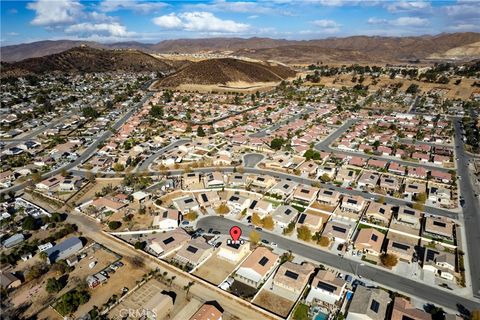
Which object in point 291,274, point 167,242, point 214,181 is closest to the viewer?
point 291,274

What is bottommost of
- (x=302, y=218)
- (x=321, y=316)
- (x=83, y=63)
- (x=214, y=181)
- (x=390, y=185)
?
(x=321, y=316)

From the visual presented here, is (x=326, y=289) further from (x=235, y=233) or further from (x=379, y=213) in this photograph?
(x=379, y=213)

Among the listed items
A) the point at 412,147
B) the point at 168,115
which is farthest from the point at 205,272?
the point at 168,115

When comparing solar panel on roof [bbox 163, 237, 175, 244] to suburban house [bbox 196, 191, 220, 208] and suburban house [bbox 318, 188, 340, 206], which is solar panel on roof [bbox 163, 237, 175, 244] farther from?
suburban house [bbox 318, 188, 340, 206]

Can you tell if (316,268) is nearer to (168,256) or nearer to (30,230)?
(168,256)

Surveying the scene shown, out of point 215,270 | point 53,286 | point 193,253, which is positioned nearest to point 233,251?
point 215,270

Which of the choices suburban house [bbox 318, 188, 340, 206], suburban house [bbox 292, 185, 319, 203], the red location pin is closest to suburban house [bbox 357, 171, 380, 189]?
suburban house [bbox 318, 188, 340, 206]
